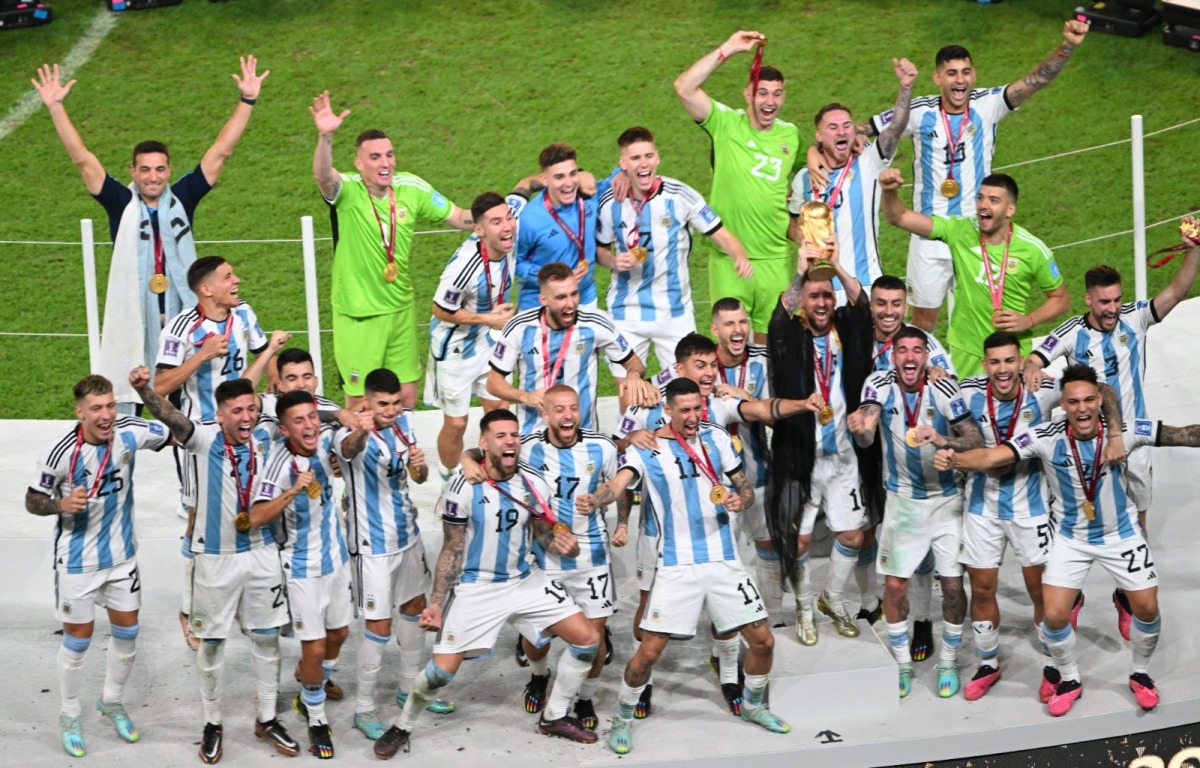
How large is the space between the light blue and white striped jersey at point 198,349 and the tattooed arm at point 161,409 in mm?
590

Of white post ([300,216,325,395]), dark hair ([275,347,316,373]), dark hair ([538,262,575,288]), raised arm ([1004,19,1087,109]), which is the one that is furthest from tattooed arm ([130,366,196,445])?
raised arm ([1004,19,1087,109])

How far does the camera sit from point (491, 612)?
8484mm

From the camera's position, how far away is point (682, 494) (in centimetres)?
852

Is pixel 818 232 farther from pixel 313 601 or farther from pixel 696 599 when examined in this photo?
pixel 313 601

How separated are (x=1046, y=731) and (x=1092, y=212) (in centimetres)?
557

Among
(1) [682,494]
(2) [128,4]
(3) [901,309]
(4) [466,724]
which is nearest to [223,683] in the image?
(4) [466,724]

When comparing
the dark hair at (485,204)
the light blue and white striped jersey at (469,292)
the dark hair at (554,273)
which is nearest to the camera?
the dark hair at (554,273)

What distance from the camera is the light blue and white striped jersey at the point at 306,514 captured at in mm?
8445

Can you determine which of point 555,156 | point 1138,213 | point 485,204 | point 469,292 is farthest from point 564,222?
point 1138,213

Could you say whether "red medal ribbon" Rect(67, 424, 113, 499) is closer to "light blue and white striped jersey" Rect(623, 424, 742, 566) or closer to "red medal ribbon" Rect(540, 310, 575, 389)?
"red medal ribbon" Rect(540, 310, 575, 389)

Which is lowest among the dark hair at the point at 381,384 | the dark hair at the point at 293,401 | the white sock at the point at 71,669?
the white sock at the point at 71,669

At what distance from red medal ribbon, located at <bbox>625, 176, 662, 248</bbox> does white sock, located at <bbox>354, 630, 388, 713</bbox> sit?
244cm

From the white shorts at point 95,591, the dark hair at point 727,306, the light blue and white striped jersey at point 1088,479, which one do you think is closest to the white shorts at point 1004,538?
the light blue and white striped jersey at point 1088,479

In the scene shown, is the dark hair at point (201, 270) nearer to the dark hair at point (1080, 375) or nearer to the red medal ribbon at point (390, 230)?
the red medal ribbon at point (390, 230)
